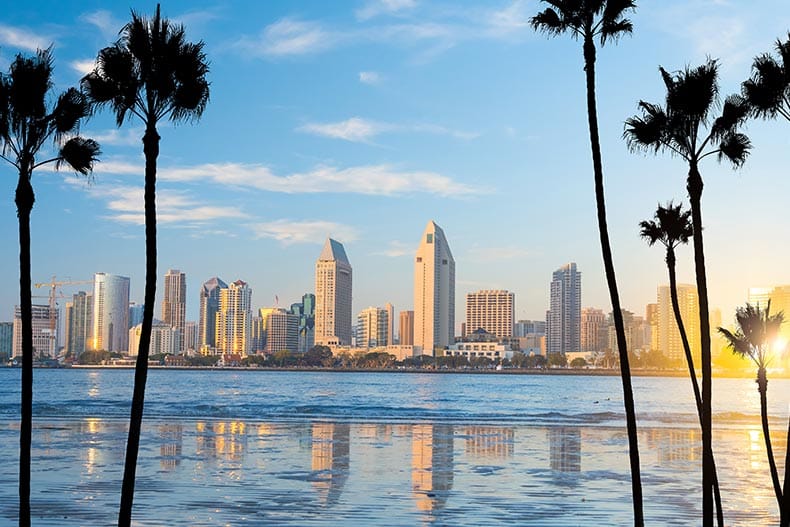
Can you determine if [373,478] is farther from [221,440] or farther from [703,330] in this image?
[221,440]

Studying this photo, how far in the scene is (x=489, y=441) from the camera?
160 feet

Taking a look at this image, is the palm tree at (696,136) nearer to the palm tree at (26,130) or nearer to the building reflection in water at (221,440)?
the palm tree at (26,130)

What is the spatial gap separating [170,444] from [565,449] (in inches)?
678

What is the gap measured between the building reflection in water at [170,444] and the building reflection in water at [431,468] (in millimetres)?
8384

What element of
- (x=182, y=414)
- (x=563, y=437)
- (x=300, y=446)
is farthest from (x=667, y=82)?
(x=182, y=414)

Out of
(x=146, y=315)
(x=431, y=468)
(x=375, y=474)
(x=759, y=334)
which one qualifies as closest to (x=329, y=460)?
(x=431, y=468)

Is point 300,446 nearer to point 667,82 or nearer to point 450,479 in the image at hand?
point 450,479

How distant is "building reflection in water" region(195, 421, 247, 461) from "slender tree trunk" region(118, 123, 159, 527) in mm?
A: 22439

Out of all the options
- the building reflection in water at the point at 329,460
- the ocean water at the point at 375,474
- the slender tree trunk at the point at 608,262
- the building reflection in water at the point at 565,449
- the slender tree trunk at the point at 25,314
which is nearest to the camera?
the slender tree trunk at the point at 25,314

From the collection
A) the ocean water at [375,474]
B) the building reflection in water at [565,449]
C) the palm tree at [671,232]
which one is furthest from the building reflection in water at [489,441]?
the palm tree at [671,232]

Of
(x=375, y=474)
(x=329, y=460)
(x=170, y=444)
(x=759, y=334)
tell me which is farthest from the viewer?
(x=170, y=444)

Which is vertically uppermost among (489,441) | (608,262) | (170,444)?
(608,262)

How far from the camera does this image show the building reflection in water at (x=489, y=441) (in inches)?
1617

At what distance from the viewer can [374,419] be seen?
70750 millimetres
